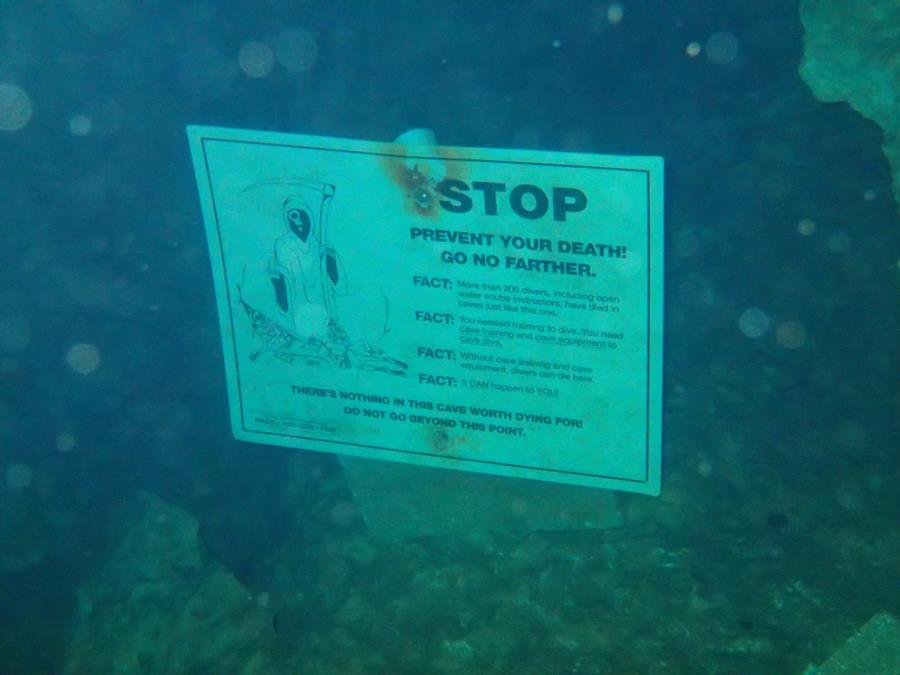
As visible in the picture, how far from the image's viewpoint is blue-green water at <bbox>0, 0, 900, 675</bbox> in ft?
7.64

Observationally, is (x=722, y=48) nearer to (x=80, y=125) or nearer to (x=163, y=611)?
(x=80, y=125)

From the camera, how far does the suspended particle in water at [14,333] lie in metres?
3.14

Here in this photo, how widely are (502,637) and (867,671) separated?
1089 millimetres

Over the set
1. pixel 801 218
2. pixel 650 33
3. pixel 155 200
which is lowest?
pixel 801 218

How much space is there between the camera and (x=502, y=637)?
2.68m

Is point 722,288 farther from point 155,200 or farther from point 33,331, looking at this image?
point 33,331

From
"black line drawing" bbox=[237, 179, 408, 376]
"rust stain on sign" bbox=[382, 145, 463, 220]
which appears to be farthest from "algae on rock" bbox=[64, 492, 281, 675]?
"rust stain on sign" bbox=[382, 145, 463, 220]

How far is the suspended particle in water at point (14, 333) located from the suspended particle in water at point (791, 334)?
272 centimetres

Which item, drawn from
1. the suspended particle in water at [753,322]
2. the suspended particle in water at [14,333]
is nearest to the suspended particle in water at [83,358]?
the suspended particle in water at [14,333]

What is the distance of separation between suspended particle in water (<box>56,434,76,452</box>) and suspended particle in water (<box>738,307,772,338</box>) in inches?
101

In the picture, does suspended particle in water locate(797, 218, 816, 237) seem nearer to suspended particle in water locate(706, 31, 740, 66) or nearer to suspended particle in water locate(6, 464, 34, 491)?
suspended particle in water locate(706, 31, 740, 66)

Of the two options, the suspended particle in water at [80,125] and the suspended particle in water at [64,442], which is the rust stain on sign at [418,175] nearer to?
the suspended particle in water at [80,125]

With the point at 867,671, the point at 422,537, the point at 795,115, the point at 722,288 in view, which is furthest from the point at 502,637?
the point at 795,115

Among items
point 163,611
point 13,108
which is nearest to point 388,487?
point 163,611
